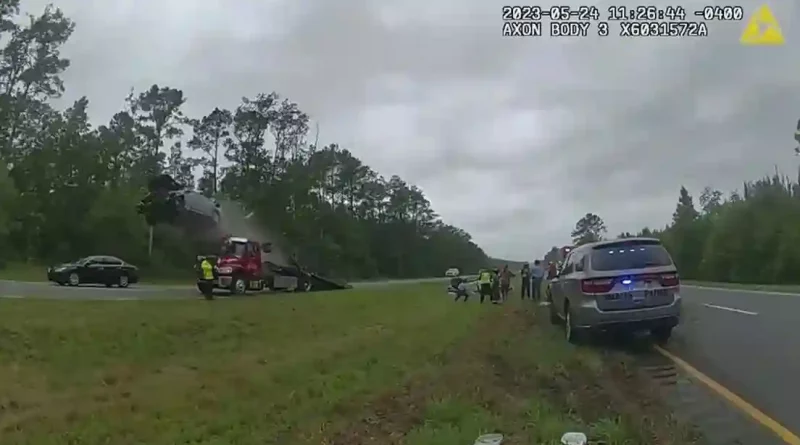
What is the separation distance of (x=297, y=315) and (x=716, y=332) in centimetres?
1169

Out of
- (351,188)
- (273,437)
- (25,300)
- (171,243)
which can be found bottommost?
(273,437)

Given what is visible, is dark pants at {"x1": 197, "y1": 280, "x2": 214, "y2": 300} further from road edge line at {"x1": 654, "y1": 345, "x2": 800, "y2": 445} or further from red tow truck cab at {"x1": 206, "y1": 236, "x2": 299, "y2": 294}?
road edge line at {"x1": 654, "y1": 345, "x2": 800, "y2": 445}

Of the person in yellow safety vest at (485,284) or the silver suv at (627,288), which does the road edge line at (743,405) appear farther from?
the person in yellow safety vest at (485,284)

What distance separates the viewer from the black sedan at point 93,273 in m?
34.9

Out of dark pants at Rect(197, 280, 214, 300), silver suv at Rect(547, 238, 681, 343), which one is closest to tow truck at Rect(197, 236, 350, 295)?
dark pants at Rect(197, 280, 214, 300)

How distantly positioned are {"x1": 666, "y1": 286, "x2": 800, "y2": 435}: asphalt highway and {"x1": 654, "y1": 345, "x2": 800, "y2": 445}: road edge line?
0.23 feet

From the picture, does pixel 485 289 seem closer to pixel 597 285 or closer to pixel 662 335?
pixel 662 335

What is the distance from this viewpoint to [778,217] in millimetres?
76625

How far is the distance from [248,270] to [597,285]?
72.8ft

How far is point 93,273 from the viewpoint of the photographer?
1395 inches

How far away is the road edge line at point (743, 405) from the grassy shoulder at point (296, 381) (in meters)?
0.81

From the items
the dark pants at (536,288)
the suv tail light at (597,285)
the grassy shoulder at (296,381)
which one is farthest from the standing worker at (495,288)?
the suv tail light at (597,285)

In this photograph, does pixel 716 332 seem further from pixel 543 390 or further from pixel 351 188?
pixel 351 188

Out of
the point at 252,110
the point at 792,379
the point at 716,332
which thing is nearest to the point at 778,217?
the point at 252,110
